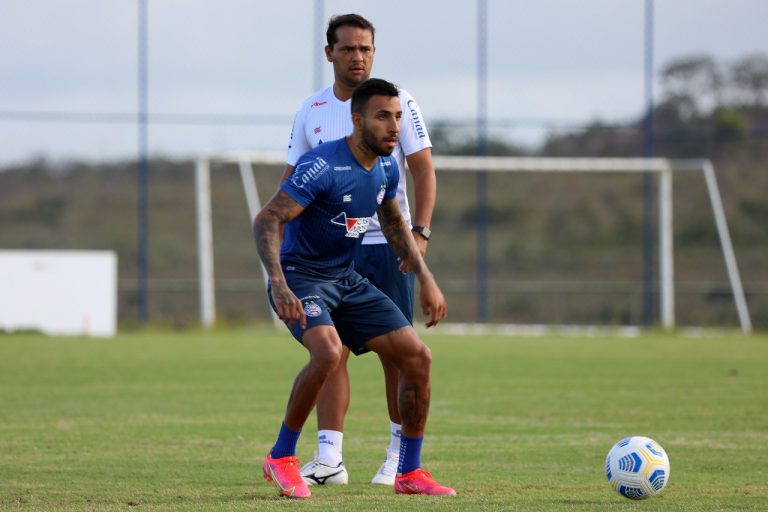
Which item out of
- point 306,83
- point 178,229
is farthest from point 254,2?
point 178,229

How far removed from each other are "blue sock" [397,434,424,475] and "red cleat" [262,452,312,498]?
491 mm

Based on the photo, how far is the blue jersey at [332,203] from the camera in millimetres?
6266

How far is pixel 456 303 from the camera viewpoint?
3312 cm

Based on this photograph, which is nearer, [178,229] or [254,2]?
[254,2]

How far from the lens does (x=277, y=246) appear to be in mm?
6129

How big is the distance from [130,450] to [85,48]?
70.9ft

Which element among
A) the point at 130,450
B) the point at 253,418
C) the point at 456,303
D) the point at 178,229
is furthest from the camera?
the point at 178,229

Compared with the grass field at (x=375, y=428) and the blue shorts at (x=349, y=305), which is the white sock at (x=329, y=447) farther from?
the blue shorts at (x=349, y=305)

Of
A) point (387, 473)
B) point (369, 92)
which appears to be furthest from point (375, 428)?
point (369, 92)

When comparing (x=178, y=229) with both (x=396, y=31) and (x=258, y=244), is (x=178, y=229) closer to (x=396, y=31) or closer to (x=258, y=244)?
(x=396, y=31)

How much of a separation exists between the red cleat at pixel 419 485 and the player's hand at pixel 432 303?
75cm

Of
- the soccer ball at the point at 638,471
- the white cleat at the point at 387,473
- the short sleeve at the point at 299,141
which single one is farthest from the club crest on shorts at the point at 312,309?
the soccer ball at the point at 638,471

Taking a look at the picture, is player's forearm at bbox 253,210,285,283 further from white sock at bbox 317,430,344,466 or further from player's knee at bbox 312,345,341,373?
white sock at bbox 317,430,344,466

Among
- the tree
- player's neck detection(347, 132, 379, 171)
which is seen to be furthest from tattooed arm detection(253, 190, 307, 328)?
the tree
